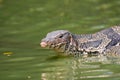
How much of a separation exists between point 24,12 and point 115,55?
576 cm

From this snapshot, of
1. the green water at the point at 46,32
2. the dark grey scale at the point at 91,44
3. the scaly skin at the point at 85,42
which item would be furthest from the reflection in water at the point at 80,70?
the dark grey scale at the point at 91,44

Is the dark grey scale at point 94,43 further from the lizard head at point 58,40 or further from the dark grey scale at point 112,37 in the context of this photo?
the lizard head at point 58,40

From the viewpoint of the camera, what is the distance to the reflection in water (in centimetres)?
749

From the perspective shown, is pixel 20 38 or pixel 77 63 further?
pixel 20 38

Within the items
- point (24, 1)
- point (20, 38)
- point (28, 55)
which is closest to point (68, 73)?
point (28, 55)

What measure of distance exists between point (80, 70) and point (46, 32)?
3.64 metres

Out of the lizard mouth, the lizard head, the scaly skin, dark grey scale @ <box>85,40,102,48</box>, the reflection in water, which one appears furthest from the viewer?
dark grey scale @ <box>85,40,102,48</box>

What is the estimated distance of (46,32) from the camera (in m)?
11.5

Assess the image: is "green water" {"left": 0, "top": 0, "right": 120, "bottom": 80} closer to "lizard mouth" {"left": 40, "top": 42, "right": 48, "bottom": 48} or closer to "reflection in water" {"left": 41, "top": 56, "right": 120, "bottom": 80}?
"reflection in water" {"left": 41, "top": 56, "right": 120, "bottom": 80}

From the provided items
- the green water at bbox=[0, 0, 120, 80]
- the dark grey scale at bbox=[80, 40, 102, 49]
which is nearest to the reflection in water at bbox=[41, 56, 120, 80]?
the green water at bbox=[0, 0, 120, 80]

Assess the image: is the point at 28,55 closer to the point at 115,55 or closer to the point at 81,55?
the point at 81,55

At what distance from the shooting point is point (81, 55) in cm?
923

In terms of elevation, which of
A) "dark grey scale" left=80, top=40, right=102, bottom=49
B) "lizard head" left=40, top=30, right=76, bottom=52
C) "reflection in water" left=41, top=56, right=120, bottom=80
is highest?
"lizard head" left=40, top=30, right=76, bottom=52

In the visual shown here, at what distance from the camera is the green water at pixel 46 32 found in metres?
7.84
